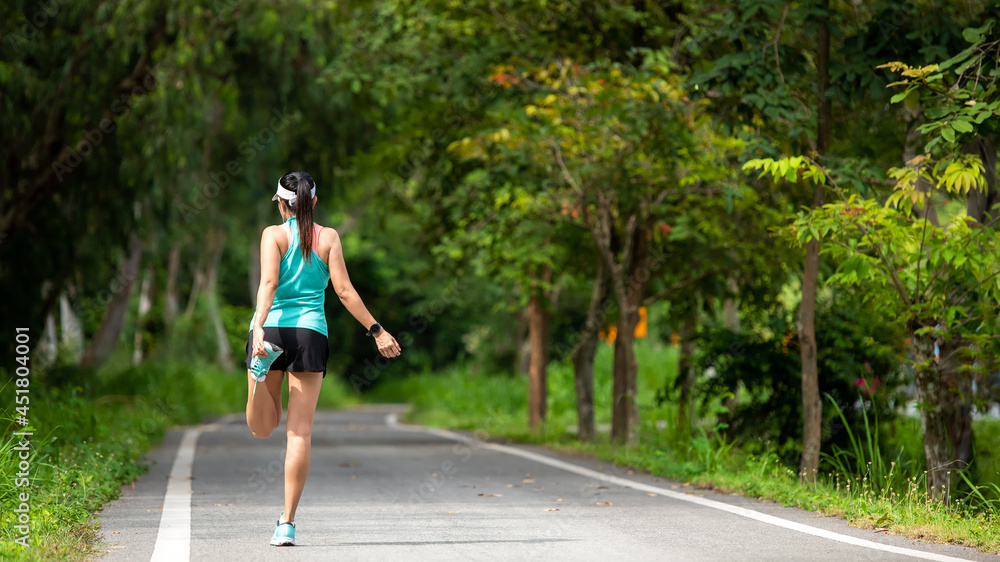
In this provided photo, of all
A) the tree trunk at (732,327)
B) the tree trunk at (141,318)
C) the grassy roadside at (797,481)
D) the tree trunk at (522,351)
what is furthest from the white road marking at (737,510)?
the tree trunk at (141,318)

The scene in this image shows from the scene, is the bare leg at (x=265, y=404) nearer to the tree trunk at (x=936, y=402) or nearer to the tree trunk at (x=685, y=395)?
the tree trunk at (x=936, y=402)

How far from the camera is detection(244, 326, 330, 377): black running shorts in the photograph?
6047mm

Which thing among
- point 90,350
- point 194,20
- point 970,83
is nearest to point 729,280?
point 970,83

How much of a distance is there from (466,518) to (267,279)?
2328 millimetres

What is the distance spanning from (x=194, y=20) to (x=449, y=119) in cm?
418

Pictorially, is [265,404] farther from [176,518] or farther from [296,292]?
[176,518]

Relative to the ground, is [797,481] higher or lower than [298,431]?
lower

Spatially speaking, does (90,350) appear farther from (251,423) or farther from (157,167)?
(251,423)

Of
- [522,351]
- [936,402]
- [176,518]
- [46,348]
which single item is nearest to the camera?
[176,518]

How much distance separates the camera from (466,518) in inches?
293

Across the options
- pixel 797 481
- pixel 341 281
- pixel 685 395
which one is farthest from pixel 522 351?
pixel 341 281

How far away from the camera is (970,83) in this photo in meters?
8.38

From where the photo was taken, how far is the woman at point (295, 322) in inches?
239

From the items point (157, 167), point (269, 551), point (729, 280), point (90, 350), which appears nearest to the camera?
point (269, 551)
